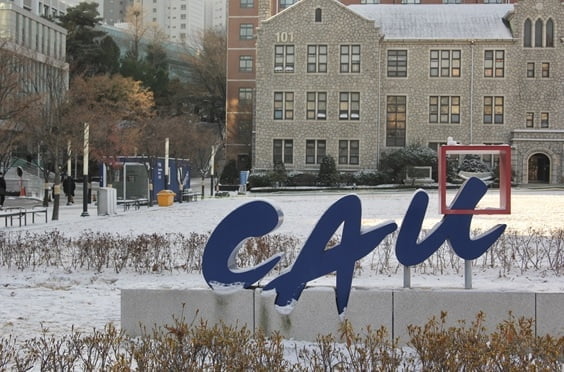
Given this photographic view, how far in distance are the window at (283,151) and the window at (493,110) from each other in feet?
47.4

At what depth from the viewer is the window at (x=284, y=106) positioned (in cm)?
5353

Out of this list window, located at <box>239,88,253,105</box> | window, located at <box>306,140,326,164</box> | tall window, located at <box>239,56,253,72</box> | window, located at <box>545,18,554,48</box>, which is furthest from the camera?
tall window, located at <box>239,56,253,72</box>

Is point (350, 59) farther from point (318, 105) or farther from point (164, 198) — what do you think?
point (164, 198)

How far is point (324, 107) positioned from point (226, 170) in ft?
43.3

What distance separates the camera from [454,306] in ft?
26.6

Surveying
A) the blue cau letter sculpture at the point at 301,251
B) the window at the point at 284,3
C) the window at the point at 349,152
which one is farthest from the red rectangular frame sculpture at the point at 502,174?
the window at the point at 284,3

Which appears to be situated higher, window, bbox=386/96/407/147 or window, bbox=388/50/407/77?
window, bbox=388/50/407/77

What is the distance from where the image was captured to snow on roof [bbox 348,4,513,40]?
53.2 meters

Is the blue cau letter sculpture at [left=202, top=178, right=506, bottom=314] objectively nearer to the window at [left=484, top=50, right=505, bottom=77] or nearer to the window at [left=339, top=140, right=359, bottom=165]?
the window at [left=339, top=140, right=359, bottom=165]

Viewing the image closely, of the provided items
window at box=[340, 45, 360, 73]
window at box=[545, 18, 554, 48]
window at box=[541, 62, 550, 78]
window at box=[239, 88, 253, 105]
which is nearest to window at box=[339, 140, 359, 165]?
window at box=[340, 45, 360, 73]

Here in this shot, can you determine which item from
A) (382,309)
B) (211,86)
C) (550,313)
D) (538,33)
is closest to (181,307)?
(382,309)

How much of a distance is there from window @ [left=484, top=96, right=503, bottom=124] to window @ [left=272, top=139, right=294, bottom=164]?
47.4ft

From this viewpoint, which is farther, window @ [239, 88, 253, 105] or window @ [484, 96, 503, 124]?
window @ [239, 88, 253, 105]

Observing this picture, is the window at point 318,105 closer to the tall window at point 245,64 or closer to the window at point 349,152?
the window at point 349,152
